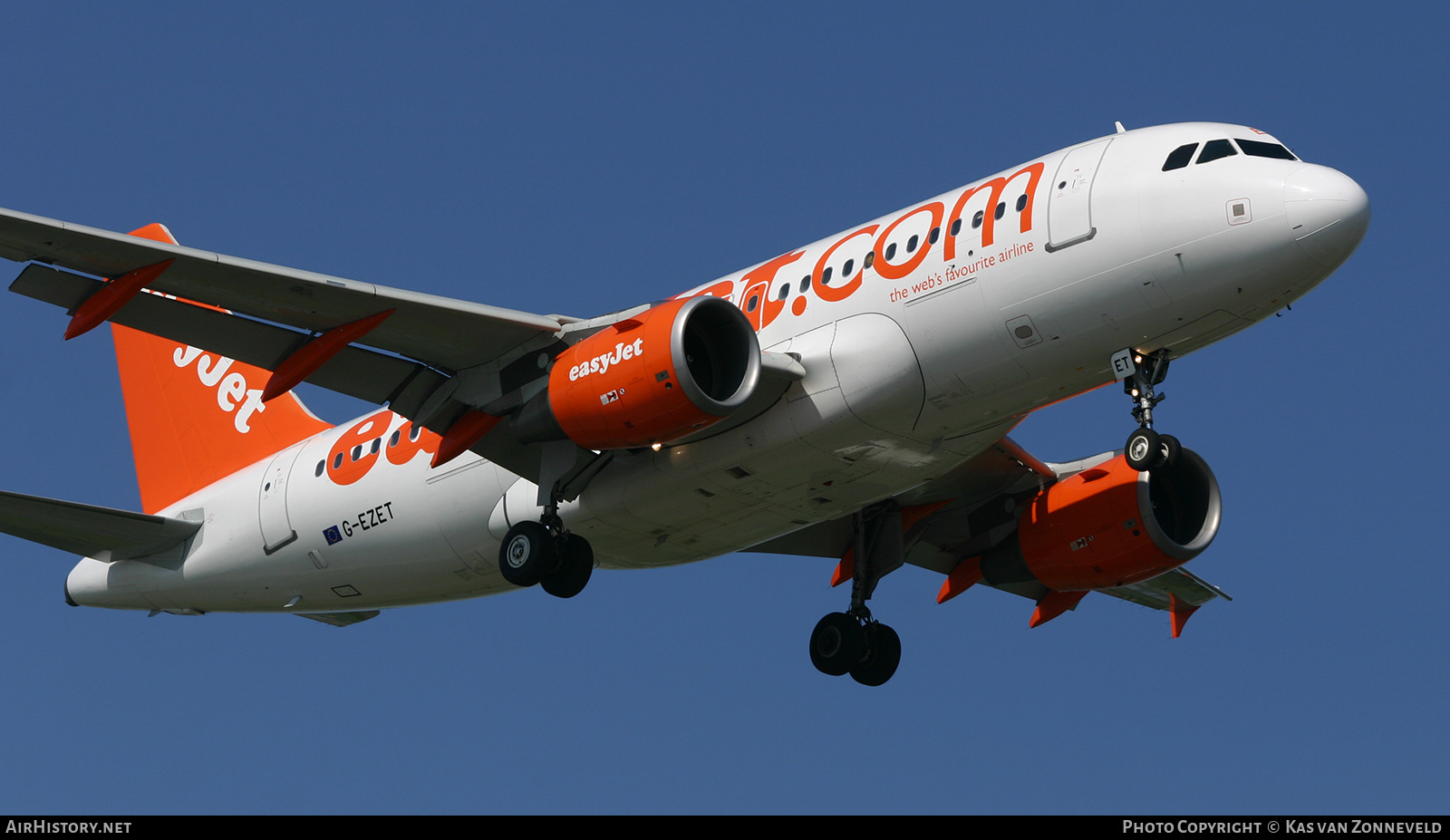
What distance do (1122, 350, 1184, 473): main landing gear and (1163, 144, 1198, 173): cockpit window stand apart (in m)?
2.33

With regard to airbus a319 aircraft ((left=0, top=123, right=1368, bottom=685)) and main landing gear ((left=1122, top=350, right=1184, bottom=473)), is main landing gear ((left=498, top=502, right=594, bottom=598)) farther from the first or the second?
main landing gear ((left=1122, top=350, right=1184, bottom=473))

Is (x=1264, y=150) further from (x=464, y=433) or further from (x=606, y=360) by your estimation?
(x=464, y=433)

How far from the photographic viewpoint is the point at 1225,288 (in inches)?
828

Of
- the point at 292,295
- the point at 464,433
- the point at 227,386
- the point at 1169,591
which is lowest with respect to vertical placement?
the point at 1169,591

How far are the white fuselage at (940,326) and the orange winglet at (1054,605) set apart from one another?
6754mm

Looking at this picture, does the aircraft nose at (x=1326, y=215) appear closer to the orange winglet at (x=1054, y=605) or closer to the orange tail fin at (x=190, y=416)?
the orange winglet at (x=1054, y=605)

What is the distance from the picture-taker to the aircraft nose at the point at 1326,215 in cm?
2056

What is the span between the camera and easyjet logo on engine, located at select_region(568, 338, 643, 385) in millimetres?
22562

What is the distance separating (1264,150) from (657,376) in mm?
8120

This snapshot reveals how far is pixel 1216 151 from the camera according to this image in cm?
2166

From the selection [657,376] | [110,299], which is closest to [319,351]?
[110,299]

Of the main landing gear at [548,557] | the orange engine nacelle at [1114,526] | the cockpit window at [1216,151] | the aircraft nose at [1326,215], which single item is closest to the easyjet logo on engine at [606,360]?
the main landing gear at [548,557]

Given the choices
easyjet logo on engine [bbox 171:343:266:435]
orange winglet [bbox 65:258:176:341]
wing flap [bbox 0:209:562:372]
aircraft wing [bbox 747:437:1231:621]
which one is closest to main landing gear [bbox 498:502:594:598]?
wing flap [bbox 0:209:562:372]

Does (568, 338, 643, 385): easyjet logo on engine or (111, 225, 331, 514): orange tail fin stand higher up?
(111, 225, 331, 514): orange tail fin
